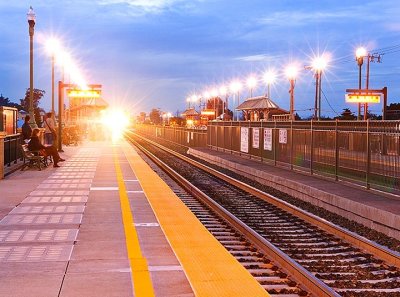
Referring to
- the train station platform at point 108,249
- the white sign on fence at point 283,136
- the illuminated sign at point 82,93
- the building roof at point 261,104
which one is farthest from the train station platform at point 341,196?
the building roof at point 261,104

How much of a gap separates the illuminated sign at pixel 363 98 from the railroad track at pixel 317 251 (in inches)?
2153

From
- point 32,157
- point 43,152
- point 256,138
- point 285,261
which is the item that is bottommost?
point 285,261

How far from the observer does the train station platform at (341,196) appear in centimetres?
1289

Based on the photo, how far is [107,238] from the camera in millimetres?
10438

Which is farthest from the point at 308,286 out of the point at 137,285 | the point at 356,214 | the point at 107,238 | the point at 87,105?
the point at 87,105

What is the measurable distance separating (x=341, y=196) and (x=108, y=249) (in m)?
7.57

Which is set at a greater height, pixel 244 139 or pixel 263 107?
pixel 263 107

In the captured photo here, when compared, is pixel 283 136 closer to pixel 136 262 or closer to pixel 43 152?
pixel 43 152

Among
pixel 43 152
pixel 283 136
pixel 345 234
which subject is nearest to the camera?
pixel 345 234

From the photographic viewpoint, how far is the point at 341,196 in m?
15.6

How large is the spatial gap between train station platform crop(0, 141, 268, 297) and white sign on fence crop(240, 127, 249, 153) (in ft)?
49.1

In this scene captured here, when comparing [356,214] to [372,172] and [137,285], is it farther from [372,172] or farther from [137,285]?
[137,285]

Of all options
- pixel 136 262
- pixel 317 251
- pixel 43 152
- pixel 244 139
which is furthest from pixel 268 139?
pixel 136 262

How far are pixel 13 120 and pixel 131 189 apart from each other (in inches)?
399
